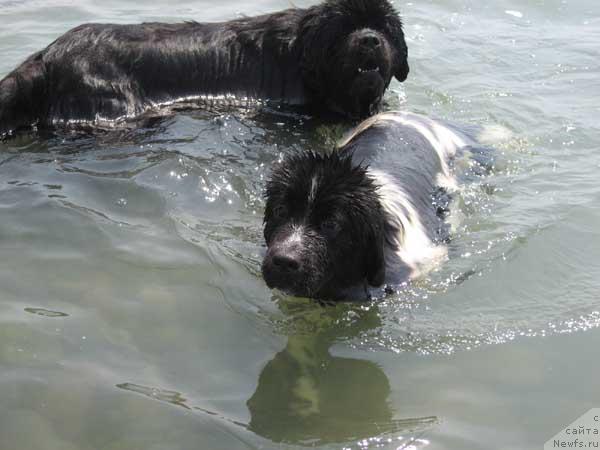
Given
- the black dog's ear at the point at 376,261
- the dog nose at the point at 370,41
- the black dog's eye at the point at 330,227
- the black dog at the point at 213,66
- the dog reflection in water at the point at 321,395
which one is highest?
the dog nose at the point at 370,41

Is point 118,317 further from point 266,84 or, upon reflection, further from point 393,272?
point 266,84

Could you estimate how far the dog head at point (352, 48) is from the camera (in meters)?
8.02

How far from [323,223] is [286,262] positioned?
45 cm

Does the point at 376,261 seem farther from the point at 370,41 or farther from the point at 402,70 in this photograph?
the point at 402,70

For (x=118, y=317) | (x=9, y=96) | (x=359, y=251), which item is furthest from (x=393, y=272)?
(x=9, y=96)

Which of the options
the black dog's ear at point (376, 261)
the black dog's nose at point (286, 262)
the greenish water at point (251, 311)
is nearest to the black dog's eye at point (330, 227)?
the black dog's ear at point (376, 261)

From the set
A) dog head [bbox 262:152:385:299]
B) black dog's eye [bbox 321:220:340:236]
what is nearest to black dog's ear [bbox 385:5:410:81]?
dog head [bbox 262:152:385:299]

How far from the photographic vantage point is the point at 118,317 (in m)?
5.35

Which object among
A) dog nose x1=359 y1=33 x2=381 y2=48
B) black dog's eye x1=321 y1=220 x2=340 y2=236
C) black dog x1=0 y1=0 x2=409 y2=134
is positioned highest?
dog nose x1=359 y1=33 x2=381 y2=48

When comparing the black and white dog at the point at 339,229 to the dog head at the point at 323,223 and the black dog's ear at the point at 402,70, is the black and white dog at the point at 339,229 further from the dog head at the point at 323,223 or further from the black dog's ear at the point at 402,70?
the black dog's ear at the point at 402,70

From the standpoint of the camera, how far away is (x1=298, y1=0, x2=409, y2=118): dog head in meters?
8.02

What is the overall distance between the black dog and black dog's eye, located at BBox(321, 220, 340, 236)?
3.00 metres

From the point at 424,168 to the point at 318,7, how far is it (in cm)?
213

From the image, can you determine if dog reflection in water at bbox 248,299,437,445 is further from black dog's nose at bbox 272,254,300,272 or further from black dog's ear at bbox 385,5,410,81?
black dog's ear at bbox 385,5,410,81
